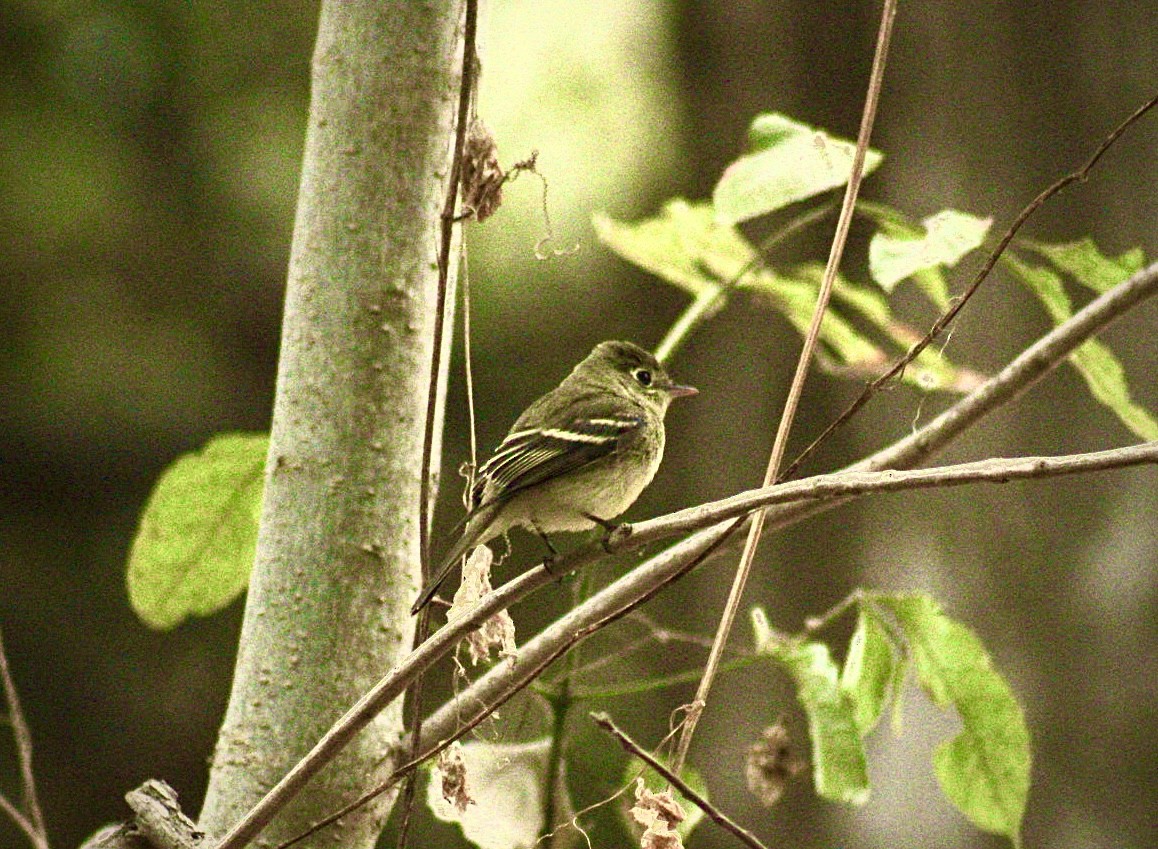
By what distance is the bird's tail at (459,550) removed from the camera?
146 centimetres

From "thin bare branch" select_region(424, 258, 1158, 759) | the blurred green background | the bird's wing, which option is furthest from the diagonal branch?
the blurred green background

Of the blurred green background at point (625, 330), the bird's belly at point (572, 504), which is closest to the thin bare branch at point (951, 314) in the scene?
the bird's belly at point (572, 504)

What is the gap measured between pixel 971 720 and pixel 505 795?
0.65 m

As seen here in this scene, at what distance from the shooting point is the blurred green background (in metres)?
3.83

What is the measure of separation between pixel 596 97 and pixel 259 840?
397 centimetres

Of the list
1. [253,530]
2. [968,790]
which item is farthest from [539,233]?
[968,790]

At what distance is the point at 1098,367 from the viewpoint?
5.53ft

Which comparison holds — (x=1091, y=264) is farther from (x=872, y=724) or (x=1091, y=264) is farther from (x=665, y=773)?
(x=665, y=773)

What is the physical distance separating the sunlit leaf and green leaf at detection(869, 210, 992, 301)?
2.56 ft

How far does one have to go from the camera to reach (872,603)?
177 centimetres

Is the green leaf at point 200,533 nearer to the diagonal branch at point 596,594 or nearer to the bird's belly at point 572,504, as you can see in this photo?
the bird's belly at point 572,504

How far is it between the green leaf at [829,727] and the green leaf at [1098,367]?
0.50 meters

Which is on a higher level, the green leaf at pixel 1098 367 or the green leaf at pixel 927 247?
the green leaf at pixel 927 247

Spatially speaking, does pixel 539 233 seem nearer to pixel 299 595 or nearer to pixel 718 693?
pixel 718 693
